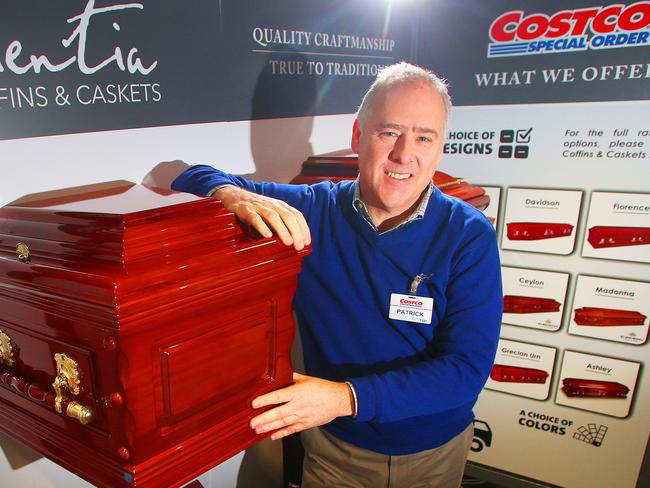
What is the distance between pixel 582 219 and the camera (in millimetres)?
2311

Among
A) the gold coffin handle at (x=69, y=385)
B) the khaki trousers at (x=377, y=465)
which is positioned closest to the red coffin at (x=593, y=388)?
the khaki trousers at (x=377, y=465)

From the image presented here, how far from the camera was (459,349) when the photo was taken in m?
1.31

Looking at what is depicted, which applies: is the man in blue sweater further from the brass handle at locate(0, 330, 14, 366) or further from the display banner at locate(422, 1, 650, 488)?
the display banner at locate(422, 1, 650, 488)

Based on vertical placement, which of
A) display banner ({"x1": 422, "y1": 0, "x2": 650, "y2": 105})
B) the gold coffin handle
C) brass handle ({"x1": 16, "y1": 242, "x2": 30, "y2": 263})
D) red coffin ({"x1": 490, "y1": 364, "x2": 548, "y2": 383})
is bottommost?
red coffin ({"x1": 490, "y1": 364, "x2": 548, "y2": 383})

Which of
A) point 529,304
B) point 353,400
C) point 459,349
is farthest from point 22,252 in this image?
point 529,304

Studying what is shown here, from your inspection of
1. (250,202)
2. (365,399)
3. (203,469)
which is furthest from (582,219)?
(203,469)

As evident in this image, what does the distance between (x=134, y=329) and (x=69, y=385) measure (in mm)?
237

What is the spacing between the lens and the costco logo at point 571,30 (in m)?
2.05

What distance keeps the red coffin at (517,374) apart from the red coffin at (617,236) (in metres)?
0.72

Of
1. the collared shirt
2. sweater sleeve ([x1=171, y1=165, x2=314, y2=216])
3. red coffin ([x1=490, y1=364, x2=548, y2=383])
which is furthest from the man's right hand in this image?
red coffin ([x1=490, y1=364, x2=548, y2=383])

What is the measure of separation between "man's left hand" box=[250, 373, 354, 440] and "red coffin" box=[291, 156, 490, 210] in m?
0.83

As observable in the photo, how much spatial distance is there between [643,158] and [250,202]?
1872 millimetres

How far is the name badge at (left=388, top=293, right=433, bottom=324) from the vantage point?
4.39 feet

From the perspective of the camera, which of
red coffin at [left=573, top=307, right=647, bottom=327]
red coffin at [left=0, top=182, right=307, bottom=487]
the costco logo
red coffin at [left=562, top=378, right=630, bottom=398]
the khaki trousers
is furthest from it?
red coffin at [left=562, top=378, right=630, bottom=398]
